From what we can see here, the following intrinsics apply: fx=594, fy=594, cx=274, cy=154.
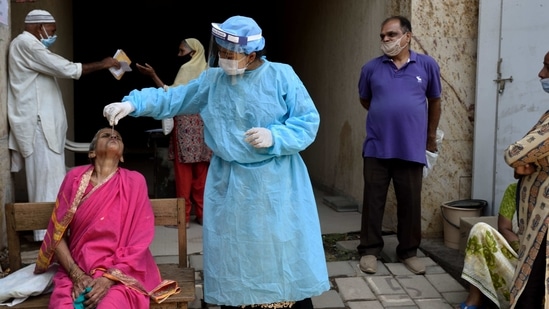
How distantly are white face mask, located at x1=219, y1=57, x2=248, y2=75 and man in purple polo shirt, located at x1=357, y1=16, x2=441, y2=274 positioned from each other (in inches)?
67.0

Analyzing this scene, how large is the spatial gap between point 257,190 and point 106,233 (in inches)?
30.9

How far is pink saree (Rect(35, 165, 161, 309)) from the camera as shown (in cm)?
287

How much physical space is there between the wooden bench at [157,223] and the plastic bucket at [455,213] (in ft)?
7.73

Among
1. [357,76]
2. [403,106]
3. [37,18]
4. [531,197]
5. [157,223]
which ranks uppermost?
[37,18]

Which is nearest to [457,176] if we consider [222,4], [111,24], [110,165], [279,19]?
[110,165]

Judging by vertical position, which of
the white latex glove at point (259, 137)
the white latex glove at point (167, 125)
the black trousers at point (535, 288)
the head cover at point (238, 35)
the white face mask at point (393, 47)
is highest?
the white face mask at point (393, 47)

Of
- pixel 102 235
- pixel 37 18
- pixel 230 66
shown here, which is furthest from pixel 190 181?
pixel 230 66

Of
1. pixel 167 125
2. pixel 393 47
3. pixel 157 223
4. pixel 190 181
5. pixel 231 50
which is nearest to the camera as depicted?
pixel 231 50

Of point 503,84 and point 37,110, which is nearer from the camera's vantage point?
point 37,110

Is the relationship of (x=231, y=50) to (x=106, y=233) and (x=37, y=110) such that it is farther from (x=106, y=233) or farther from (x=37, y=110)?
(x=37, y=110)

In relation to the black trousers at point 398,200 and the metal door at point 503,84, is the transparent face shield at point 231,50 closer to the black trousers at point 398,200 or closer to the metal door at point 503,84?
the black trousers at point 398,200

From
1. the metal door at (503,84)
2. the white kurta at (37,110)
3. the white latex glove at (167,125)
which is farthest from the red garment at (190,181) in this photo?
the metal door at (503,84)

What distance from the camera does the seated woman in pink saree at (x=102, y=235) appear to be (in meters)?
2.81

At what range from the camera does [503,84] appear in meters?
4.77
